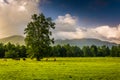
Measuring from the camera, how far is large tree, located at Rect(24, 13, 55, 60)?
9181 cm

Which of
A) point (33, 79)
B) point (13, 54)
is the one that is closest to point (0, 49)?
point (13, 54)

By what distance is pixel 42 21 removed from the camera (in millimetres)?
96812

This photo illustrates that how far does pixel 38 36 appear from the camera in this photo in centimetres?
9419

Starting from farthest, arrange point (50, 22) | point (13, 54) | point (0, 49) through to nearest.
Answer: point (0, 49)
point (13, 54)
point (50, 22)

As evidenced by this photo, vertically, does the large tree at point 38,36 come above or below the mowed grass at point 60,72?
above

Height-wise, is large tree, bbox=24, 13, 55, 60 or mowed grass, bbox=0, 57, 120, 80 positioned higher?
large tree, bbox=24, 13, 55, 60

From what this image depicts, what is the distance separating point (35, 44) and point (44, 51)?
151 inches

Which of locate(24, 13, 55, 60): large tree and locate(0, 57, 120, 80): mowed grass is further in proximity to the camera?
locate(24, 13, 55, 60): large tree

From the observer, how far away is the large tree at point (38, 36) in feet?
301

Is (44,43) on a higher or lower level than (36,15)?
lower

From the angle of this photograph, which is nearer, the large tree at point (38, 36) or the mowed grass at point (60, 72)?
the mowed grass at point (60, 72)

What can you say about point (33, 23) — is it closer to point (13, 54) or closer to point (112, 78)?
point (13, 54)

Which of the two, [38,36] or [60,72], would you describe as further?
[38,36]

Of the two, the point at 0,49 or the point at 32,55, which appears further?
the point at 0,49
